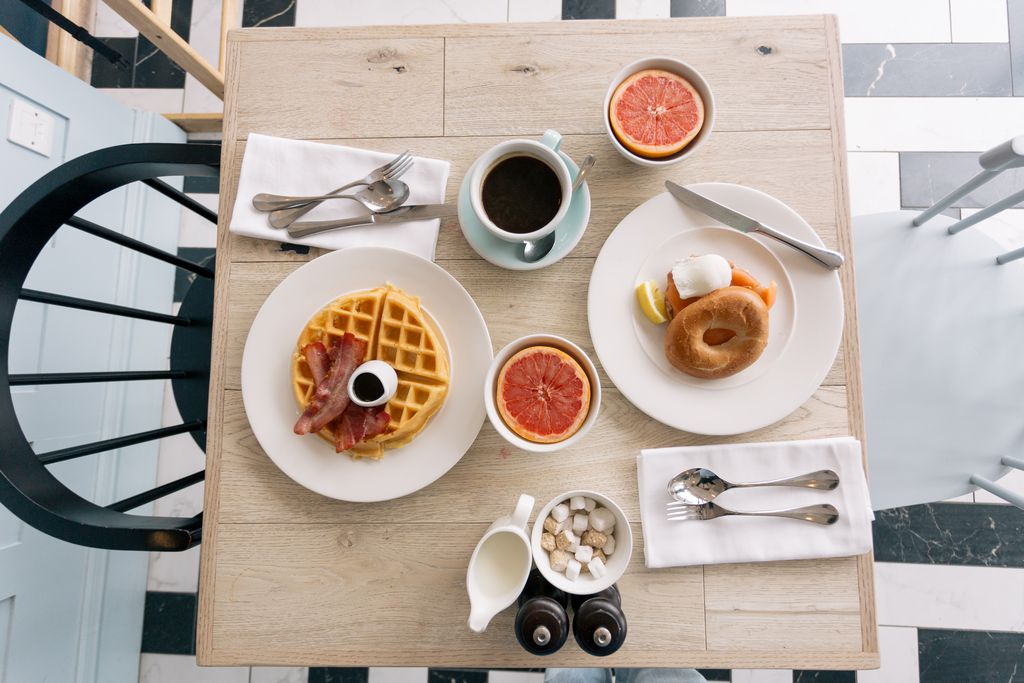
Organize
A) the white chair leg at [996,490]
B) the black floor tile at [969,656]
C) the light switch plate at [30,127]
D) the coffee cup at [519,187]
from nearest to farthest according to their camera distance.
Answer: the coffee cup at [519,187]
the white chair leg at [996,490]
the light switch plate at [30,127]
the black floor tile at [969,656]

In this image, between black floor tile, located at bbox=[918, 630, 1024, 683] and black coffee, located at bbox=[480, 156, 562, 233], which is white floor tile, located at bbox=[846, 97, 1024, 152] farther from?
black floor tile, located at bbox=[918, 630, 1024, 683]

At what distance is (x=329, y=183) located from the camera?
1.07m

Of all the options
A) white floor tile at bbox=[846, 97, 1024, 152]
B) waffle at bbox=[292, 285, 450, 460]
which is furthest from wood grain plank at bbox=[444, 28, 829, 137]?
white floor tile at bbox=[846, 97, 1024, 152]

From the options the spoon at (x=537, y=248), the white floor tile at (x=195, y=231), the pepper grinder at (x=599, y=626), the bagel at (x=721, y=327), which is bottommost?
the pepper grinder at (x=599, y=626)

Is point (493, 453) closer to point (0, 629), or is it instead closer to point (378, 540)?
point (378, 540)

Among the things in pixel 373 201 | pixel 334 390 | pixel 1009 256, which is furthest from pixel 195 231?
pixel 1009 256

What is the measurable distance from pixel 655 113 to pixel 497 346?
0.51 m

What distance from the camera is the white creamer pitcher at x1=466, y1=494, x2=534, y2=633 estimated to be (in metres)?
0.89

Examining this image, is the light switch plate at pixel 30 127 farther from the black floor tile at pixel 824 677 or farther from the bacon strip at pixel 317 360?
the black floor tile at pixel 824 677

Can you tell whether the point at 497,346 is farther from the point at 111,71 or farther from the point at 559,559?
the point at 111,71

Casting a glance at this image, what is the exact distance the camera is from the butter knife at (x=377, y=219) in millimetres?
1049

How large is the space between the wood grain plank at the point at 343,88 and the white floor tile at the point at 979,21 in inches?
77.2

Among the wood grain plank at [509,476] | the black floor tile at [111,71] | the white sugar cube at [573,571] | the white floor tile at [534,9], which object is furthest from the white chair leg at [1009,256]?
the black floor tile at [111,71]

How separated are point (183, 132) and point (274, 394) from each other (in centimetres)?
148
